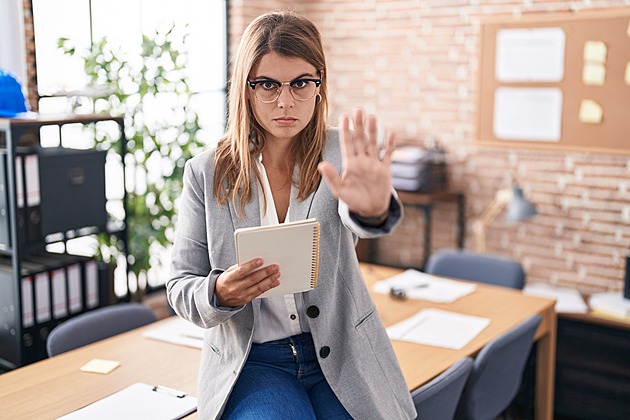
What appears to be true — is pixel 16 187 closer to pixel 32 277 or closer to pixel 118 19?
pixel 32 277

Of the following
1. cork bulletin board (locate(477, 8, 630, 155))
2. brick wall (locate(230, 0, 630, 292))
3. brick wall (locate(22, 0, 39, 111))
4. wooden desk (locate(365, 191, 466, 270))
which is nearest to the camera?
brick wall (locate(22, 0, 39, 111))

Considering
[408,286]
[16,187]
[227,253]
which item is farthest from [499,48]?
[227,253]

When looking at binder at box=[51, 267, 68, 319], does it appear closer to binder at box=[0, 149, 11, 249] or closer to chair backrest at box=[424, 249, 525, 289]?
binder at box=[0, 149, 11, 249]

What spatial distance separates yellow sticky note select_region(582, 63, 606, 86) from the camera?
459cm

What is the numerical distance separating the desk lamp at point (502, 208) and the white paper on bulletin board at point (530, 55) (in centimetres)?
74

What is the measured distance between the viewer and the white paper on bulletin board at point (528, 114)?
481 cm

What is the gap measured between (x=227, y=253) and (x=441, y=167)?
353cm

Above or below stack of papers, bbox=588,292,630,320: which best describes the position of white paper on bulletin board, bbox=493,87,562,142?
above

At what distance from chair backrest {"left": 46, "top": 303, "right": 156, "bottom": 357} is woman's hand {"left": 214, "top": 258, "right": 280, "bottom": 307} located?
1210 mm

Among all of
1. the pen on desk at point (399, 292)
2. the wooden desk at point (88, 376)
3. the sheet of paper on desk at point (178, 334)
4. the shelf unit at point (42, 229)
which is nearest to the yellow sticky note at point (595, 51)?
the pen on desk at point (399, 292)

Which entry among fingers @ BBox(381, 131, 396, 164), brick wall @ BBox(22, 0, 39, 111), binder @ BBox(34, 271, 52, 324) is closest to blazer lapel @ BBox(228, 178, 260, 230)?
fingers @ BBox(381, 131, 396, 164)

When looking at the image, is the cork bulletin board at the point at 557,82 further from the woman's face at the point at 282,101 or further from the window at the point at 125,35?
the woman's face at the point at 282,101

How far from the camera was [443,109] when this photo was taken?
17.3 feet

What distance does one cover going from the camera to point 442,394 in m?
2.19
